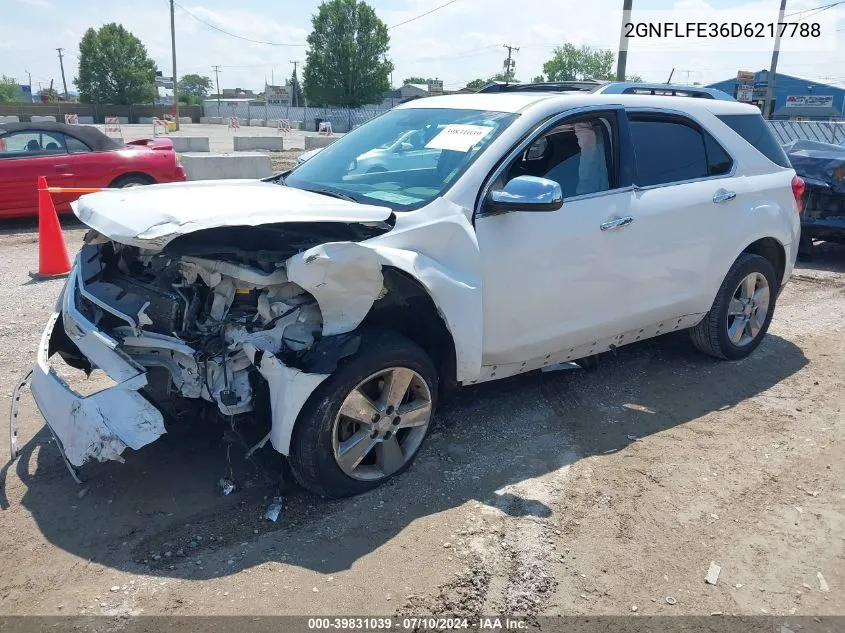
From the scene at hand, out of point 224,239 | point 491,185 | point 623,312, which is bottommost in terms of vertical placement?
point 623,312

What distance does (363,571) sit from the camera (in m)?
2.97

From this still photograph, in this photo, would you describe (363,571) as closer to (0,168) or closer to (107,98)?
(0,168)

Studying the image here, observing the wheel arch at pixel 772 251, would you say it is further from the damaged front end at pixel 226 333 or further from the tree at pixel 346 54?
the tree at pixel 346 54

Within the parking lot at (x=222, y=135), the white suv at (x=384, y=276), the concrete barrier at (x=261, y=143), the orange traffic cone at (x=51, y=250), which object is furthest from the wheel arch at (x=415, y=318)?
the concrete barrier at (x=261, y=143)

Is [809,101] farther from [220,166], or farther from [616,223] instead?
[616,223]

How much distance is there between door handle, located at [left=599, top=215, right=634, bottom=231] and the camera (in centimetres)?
410

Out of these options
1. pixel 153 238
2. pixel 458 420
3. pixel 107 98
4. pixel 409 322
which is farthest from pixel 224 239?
pixel 107 98

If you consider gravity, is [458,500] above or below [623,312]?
below

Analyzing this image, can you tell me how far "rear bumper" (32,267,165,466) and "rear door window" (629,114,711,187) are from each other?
307 cm

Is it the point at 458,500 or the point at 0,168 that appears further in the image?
the point at 0,168

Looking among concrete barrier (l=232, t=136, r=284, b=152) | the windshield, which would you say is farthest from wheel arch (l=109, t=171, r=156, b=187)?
concrete barrier (l=232, t=136, r=284, b=152)

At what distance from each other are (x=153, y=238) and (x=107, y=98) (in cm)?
8306

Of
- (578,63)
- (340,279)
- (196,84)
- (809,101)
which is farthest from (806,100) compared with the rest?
(196,84)

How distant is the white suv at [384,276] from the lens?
3176mm
